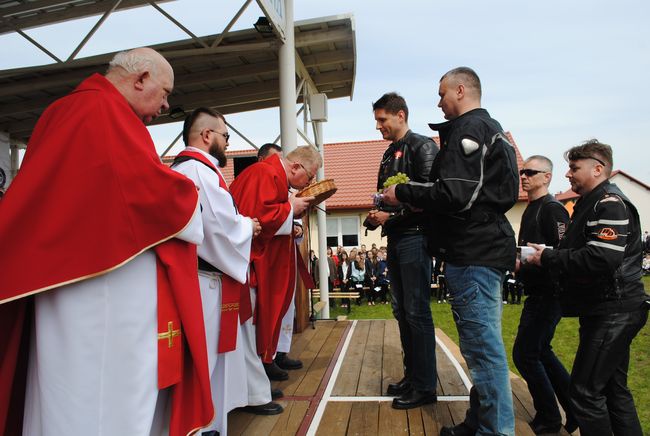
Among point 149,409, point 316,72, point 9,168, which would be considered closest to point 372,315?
point 316,72

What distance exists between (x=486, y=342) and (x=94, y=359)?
195 centimetres

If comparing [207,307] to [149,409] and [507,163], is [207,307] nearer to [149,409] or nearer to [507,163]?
[149,409]

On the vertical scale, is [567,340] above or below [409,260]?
below

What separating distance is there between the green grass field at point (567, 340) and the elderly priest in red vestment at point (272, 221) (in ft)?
13.0

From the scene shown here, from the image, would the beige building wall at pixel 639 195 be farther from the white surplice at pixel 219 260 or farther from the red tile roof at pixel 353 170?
the white surplice at pixel 219 260

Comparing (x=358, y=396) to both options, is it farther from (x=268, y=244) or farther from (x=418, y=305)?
(x=268, y=244)

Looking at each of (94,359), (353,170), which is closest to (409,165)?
(94,359)

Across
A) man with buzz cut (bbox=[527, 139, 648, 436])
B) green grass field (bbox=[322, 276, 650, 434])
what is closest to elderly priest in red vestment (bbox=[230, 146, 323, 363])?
man with buzz cut (bbox=[527, 139, 648, 436])

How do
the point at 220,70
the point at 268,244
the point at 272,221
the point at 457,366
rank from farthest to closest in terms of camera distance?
the point at 220,70 → the point at 457,366 → the point at 268,244 → the point at 272,221

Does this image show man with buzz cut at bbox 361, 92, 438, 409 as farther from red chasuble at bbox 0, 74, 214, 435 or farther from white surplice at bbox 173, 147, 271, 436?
red chasuble at bbox 0, 74, 214, 435

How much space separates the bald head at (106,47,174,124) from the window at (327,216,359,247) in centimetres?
2214

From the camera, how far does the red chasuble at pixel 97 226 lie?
188 centimetres

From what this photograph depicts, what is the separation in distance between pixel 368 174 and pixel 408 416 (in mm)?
22083

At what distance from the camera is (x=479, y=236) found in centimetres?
279
